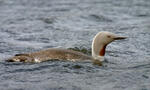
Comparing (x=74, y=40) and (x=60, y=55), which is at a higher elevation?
(x=60, y=55)

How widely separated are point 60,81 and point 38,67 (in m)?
0.88

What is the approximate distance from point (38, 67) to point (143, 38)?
4025 millimetres

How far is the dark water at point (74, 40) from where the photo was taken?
22.9 feet

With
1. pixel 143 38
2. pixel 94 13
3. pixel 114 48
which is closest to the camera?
pixel 114 48

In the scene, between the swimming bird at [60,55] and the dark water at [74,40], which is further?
the swimming bird at [60,55]

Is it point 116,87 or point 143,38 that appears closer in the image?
point 116,87

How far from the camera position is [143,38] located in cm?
1075

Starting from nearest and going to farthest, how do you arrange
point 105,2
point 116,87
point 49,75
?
1. point 116,87
2. point 49,75
3. point 105,2

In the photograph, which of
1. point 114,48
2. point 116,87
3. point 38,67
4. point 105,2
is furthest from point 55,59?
point 105,2

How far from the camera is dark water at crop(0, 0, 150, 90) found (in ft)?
22.9

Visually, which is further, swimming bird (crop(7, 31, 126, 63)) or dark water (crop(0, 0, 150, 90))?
swimming bird (crop(7, 31, 126, 63))

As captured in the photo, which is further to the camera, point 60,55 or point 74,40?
point 74,40

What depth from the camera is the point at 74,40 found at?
10.7 m

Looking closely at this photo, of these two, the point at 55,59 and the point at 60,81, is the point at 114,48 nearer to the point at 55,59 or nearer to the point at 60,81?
the point at 55,59
